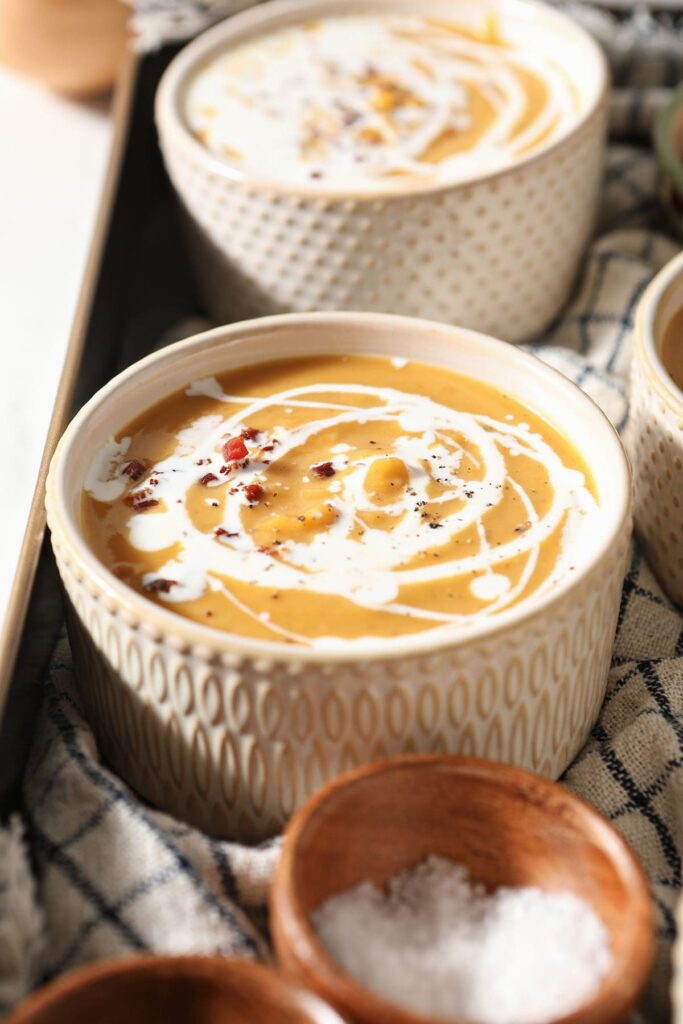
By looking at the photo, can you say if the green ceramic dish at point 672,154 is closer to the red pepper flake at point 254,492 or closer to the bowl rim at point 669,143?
the bowl rim at point 669,143

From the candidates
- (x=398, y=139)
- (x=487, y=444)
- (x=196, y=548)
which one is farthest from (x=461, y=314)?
(x=196, y=548)

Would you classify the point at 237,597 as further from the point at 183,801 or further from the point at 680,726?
the point at 680,726

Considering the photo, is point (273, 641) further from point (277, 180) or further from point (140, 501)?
point (277, 180)

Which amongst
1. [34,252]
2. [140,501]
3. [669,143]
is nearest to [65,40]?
[34,252]

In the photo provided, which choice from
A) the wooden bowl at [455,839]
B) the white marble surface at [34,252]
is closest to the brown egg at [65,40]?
the white marble surface at [34,252]

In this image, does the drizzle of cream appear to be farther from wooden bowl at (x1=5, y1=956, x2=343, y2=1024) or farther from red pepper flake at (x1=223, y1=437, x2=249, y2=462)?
wooden bowl at (x1=5, y1=956, x2=343, y2=1024)
